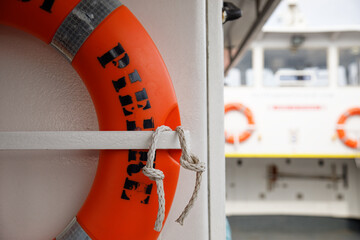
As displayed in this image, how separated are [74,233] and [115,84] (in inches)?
11.5

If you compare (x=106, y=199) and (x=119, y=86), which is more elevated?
(x=119, y=86)

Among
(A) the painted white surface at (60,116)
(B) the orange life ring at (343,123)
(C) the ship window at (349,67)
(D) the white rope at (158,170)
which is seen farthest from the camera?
(C) the ship window at (349,67)

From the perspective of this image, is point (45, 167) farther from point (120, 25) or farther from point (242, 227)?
point (242, 227)

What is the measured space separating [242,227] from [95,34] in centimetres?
400

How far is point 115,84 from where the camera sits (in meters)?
0.60

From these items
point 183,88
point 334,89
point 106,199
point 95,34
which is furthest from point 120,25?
point 334,89

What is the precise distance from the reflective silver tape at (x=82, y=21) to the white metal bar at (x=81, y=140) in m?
0.16

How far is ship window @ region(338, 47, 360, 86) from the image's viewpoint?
3967mm

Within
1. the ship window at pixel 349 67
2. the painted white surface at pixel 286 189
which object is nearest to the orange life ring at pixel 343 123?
the ship window at pixel 349 67

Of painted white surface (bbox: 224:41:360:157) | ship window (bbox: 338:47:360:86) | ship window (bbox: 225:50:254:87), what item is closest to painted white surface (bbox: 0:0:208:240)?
painted white surface (bbox: 224:41:360:157)

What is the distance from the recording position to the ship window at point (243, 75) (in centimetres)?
405

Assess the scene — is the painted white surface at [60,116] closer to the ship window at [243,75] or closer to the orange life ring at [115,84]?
the orange life ring at [115,84]

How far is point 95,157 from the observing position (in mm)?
692

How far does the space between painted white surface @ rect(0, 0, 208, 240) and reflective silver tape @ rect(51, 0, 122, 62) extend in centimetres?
10
